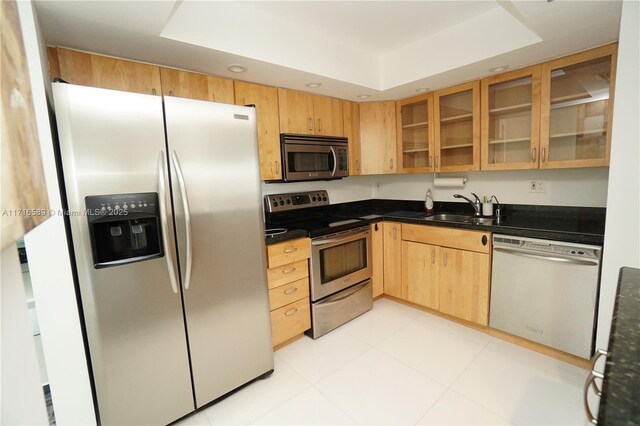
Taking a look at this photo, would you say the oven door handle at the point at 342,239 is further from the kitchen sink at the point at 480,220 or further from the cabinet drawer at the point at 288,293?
the kitchen sink at the point at 480,220

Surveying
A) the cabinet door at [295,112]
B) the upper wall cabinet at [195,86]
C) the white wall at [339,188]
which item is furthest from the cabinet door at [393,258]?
the upper wall cabinet at [195,86]

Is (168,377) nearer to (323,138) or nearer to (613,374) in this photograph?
(613,374)

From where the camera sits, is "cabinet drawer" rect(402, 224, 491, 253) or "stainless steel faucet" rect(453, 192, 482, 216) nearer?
"cabinet drawer" rect(402, 224, 491, 253)

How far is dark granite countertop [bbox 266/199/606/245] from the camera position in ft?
6.37

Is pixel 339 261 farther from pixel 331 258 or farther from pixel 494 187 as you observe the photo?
pixel 494 187

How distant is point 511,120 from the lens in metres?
2.38

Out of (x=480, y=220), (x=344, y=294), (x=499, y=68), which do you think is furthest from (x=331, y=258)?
(x=499, y=68)

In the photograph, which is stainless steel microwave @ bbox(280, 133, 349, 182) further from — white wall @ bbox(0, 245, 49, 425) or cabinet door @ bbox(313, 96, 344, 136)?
white wall @ bbox(0, 245, 49, 425)

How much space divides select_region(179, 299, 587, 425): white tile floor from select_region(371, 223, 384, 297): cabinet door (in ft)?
1.86

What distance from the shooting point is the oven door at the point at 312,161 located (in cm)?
243

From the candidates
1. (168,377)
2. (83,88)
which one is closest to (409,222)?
(168,377)

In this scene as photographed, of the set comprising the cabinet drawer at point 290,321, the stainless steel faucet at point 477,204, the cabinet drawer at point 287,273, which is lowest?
the cabinet drawer at point 290,321

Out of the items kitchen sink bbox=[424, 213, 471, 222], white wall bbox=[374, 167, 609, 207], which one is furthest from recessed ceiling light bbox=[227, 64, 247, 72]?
white wall bbox=[374, 167, 609, 207]

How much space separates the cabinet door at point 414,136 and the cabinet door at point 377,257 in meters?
0.71
